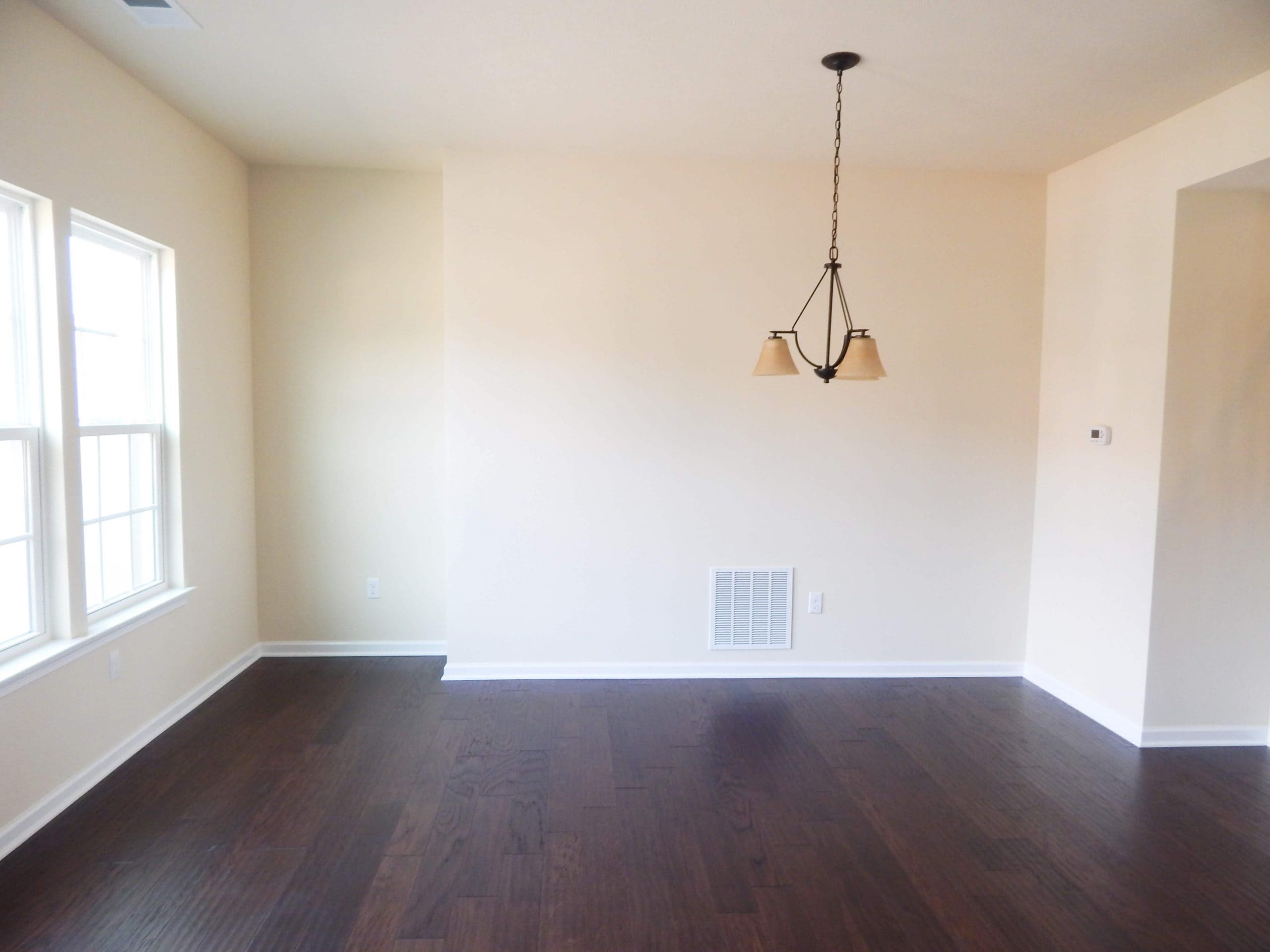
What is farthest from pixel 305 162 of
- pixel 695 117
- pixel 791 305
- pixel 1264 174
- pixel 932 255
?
pixel 1264 174

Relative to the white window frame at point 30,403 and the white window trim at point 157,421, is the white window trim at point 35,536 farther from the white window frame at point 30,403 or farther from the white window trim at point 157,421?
the white window trim at point 157,421

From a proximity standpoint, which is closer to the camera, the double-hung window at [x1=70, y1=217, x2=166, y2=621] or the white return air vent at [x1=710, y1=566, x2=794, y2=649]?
the double-hung window at [x1=70, y1=217, x2=166, y2=621]

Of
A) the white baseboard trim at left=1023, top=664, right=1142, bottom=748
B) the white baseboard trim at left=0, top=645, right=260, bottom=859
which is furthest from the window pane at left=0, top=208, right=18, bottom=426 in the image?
the white baseboard trim at left=1023, top=664, right=1142, bottom=748

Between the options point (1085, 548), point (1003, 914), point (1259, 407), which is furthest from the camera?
point (1085, 548)

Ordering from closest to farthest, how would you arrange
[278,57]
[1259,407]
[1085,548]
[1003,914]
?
[1003,914]
[278,57]
[1259,407]
[1085,548]

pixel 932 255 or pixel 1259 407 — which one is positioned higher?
pixel 932 255

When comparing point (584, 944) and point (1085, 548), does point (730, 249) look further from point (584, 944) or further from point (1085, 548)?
point (584, 944)

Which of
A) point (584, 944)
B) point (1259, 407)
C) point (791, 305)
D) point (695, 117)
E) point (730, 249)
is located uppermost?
point (695, 117)

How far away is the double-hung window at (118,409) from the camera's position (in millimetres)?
3008

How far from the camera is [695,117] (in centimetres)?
335

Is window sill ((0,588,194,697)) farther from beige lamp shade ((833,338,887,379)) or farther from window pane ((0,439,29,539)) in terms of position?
beige lamp shade ((833,338,887,379))

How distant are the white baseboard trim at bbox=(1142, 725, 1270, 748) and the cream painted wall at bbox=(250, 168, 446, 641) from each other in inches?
149

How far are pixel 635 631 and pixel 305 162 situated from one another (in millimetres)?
3255

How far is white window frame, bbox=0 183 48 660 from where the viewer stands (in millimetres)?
2574
